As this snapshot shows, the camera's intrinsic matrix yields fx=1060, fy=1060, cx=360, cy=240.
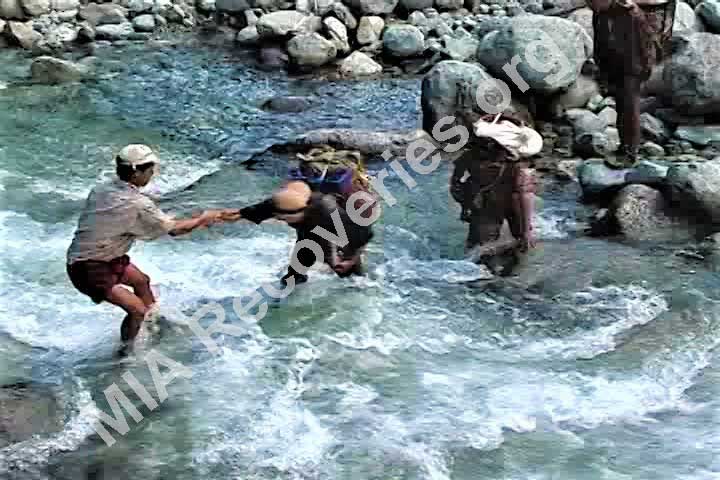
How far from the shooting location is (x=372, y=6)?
14.6m

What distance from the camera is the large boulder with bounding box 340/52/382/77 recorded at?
13578 mm

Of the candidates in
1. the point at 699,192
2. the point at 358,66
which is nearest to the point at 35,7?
the point at 358,66

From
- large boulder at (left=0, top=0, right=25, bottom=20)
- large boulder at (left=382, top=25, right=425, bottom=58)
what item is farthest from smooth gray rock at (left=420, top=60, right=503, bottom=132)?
large boulder at (left=0, top=0, right=25, bottom=20)

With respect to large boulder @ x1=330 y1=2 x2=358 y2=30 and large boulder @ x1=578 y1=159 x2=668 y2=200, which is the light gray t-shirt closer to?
large boulder @ x1=578 y1=159 x2=668 y2=200

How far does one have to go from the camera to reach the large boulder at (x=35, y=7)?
→ 1579 cm

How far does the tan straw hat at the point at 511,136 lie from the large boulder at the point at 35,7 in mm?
10002

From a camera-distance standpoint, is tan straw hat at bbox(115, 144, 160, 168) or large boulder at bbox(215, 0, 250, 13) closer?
tan straw hat at bbox(115, 144, 160, 168)

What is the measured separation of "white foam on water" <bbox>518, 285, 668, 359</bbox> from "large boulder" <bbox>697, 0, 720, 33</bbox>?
5.23 meters

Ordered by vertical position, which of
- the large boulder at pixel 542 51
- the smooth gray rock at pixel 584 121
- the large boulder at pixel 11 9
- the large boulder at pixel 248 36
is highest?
the large boulder at pixel 542 51

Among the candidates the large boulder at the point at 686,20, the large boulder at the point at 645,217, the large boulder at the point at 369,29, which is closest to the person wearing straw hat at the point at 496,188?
the large boulder at the point at 645,217

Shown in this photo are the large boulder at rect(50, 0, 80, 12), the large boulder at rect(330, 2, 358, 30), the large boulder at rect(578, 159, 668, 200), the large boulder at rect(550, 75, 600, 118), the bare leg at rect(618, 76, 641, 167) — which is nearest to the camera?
the large boulder at rect(578, 159, 668, 200)

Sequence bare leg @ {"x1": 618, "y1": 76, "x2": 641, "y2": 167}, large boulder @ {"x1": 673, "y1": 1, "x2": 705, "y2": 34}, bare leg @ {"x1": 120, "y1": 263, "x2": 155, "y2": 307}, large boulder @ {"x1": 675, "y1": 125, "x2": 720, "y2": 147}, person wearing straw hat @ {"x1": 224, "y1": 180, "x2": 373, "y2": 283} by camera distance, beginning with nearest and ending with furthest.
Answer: bare leg @ {"x1": 120, "y1": 263, "x2": 155, "y2": 307}, person wearing straw hat @ {"x1": 224, "y1": 180, "x2": 373, "y2": 283}, bare leg @ {"x1": 618, "y1": 76, "x2": 641, "y2": 167}, large boulder @ {"x1": 675, "y1": 125, "x2": 720, "y2": 147}, large boulder @ {"x1": 673, "y1": 1, "x2": 705, "y2": 34}

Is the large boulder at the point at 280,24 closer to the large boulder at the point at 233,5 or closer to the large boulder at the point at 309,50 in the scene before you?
the large boulder at the point at 309,50

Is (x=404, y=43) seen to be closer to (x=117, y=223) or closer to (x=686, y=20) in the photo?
(x=686, y=20)
